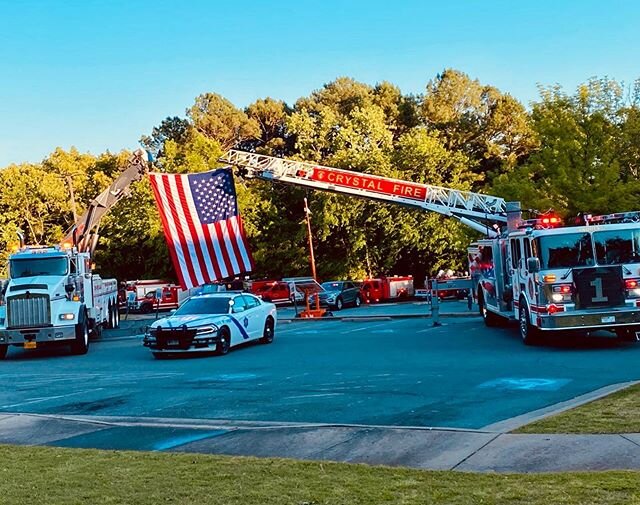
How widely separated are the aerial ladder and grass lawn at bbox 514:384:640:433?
24571mm

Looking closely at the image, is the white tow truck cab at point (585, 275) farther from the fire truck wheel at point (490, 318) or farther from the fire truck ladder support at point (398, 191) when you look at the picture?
the fire truck ladder support at point (398, 191)

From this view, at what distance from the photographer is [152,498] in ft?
22.2

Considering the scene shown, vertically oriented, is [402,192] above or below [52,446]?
above

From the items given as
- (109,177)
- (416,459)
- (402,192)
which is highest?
(109,177)

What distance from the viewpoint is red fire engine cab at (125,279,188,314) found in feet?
161

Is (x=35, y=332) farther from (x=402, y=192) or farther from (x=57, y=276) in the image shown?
(x=402, y=192)

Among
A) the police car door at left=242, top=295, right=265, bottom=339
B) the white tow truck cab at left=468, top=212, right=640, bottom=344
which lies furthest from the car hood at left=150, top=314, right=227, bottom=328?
→ the white tow truck cab at left=468, top=212, right=640, bottom=344

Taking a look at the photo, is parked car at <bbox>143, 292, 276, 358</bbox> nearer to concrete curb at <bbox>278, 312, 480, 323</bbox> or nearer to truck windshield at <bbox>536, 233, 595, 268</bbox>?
truck windshield at <bbox>536, 233, 595, 268</bbox>

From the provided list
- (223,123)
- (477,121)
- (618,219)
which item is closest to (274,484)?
(618,219)

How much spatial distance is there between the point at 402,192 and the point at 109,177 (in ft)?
121

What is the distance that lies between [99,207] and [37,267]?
8.71m

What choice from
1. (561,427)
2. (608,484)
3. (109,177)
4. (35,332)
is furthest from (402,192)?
(109,177)

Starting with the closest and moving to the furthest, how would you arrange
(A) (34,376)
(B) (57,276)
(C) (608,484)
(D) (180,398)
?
1. (C) (608,484)
2. (D) (180,398)
3. (A) (34,376)
4. (B) (57,276)

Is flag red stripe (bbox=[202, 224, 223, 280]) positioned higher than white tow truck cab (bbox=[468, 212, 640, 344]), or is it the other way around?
flag red stripe (bbox=[202, 224, 223, 280])
